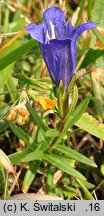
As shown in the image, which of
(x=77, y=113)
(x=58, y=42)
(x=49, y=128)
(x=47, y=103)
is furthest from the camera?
(x=49, y=128)

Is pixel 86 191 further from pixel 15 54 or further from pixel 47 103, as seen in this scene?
pixel 15 54

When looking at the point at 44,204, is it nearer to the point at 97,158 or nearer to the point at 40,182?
the point at 40,182

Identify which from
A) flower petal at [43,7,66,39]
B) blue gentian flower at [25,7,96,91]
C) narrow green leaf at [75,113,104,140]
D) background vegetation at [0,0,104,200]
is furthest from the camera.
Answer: narrow green leaf at [75,113,104,140]

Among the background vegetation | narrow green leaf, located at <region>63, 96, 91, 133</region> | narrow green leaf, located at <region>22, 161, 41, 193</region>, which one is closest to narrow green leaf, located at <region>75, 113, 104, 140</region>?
the background vegetation

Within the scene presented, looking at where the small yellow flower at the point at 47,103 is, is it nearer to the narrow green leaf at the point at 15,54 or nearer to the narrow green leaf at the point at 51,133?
the narrow green leaf at the point at 51,133

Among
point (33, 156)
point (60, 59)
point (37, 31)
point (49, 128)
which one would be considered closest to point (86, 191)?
point (33, 156)

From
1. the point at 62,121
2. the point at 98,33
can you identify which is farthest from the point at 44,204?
the point at 98,33

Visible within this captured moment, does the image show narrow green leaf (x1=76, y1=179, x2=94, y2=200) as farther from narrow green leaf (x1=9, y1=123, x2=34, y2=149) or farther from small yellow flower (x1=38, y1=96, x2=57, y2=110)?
small yellow flower (x1=38, y1=96, x2=57, y2=110)
